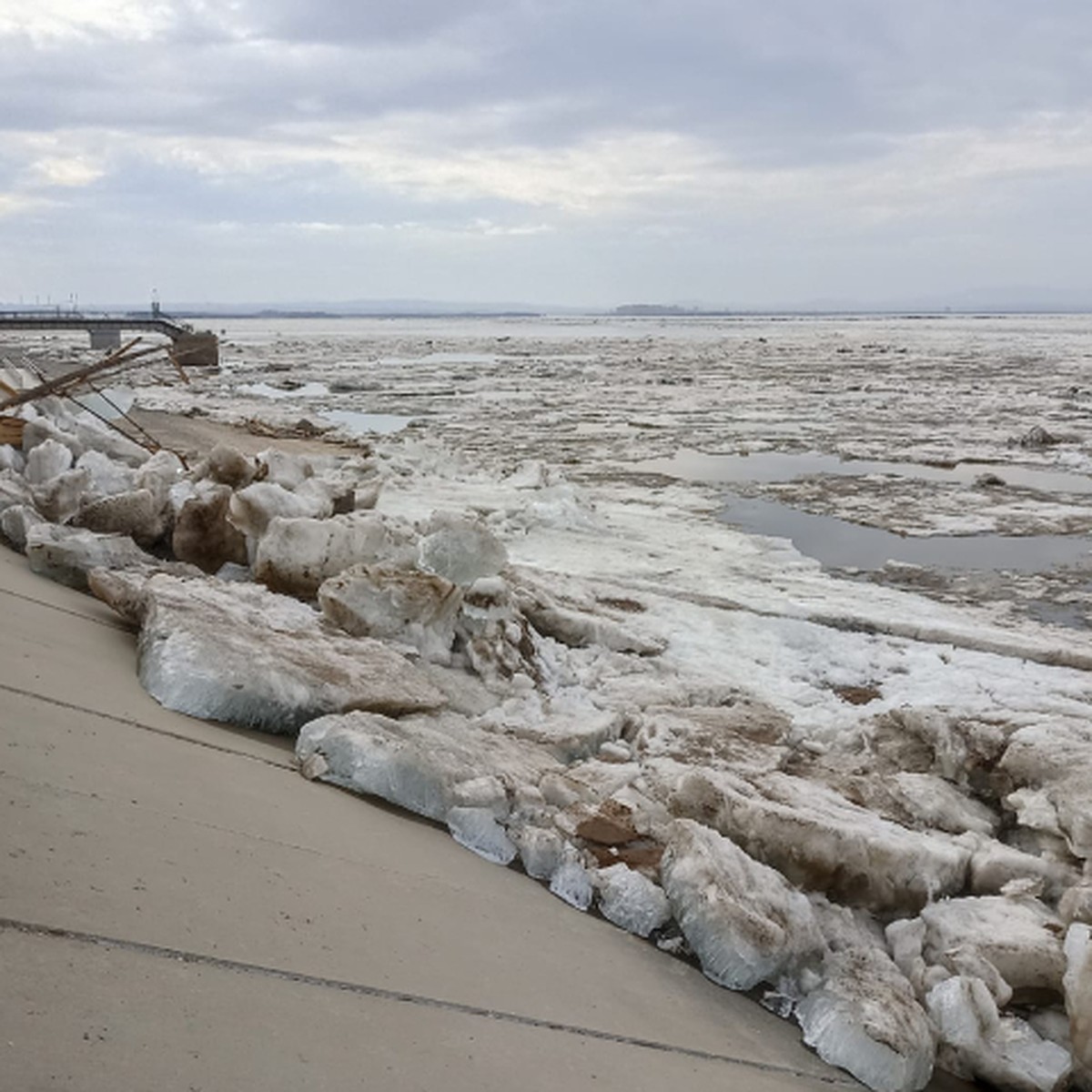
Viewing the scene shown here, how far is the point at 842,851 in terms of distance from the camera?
338 centimetres

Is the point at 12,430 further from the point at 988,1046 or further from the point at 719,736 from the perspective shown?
the point at 988,1046

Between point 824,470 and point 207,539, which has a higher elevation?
point 207,539

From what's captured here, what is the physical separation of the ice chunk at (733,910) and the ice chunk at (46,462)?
4.82m

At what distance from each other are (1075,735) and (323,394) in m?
22.8

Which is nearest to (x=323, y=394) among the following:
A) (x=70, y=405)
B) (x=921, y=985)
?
(x=70, y=405)

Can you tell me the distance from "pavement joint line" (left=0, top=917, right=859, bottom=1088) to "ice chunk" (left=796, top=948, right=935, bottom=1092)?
73 mm

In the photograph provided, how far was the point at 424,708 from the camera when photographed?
167 inches

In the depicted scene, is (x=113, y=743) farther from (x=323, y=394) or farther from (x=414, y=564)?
(x=323, y=394)

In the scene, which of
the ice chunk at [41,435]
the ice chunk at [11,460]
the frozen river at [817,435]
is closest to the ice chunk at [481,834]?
the ice chunk at [11,460]

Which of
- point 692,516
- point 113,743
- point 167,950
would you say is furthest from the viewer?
point 692,516

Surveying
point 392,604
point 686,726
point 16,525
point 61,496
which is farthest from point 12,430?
point 686,726

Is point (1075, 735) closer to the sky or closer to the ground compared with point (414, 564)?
closer to the ground

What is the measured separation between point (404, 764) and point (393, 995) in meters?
1.29

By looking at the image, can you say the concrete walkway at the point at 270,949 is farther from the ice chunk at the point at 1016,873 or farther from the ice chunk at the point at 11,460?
the ice chunk at the point at 11,460
